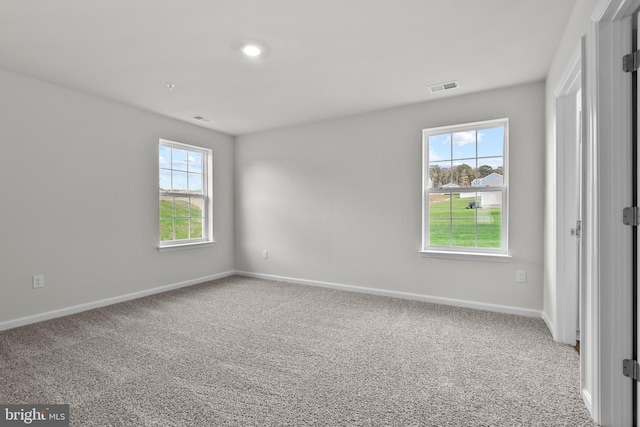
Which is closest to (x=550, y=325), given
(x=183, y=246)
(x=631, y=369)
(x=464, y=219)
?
(x=464, y=219)

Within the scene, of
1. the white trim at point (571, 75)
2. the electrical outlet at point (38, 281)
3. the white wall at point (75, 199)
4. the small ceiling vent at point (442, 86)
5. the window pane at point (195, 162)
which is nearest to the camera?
the white trim at point (571, 75)

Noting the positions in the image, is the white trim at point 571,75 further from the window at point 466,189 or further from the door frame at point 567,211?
the window at point 466,189

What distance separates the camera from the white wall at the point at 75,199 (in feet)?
10.2

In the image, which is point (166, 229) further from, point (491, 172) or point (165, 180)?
point (491, 172)

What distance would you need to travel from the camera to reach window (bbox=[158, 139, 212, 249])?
4609 mm

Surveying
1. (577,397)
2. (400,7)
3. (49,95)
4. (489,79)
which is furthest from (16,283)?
(489,79)

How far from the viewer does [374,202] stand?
170 inches

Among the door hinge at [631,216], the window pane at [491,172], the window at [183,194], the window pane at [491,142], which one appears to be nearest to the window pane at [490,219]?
the window pane at [491,172]

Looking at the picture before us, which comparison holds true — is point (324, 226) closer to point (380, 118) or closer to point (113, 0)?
point (380, 118)

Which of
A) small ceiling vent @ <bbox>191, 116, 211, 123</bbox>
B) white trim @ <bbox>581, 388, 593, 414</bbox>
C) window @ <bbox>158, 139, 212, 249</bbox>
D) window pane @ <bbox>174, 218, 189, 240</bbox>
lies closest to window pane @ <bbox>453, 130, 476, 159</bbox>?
Result: white trim @ <bbox>581, 388, 593, 414</bbox>

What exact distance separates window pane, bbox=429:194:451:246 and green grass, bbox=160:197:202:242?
344 centimetres

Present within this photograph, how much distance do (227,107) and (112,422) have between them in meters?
3.41

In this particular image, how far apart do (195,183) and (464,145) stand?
12.5 feet

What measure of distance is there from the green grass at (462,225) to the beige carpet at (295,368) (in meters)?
0.80
